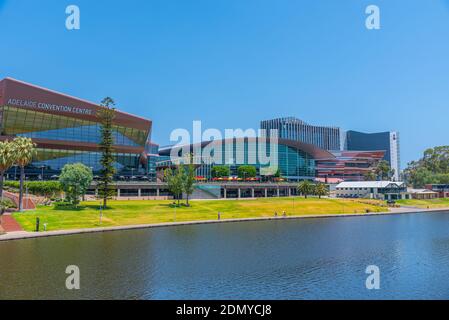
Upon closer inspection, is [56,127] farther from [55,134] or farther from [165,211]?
[165,211]

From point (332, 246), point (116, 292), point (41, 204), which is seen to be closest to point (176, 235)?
point (332, 246)

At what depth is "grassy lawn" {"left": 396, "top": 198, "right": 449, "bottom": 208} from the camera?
5167 inches

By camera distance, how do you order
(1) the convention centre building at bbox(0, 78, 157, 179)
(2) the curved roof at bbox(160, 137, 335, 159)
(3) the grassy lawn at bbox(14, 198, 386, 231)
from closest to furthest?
(3) the grassy lawn at bbox(14, 198, 386, 231)
(1) the convention centre building at bbox(0, 78, 157, 179)
(2) the curved roof at bbox(160, 137, 335, 159)

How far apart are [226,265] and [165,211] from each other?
4753 cm

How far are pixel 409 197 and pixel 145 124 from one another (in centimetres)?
10300

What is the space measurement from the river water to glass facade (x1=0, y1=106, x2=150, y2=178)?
6342 cm

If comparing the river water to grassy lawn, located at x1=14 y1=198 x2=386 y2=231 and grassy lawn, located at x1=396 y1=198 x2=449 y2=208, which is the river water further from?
grassy lawn, located at x1=396 y1=198 x2=449 y2=208

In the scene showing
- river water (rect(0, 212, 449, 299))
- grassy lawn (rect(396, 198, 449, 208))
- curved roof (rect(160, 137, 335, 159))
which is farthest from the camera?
curved roof (rect(160, 137, 335, 159))

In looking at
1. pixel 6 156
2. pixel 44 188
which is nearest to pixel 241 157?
pixel 44 188

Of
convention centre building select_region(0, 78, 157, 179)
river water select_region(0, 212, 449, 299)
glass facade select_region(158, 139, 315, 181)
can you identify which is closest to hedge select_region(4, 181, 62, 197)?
convention centre building select_region(0, 78, 157, 179)

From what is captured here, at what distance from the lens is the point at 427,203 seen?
138 metres

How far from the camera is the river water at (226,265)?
92.9 feet

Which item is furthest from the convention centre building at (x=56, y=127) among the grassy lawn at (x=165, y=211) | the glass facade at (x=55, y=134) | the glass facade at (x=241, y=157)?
the glass facade at (x=241, y=157)
